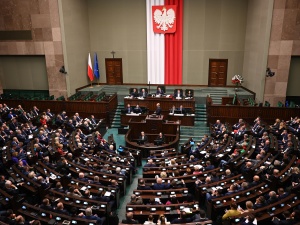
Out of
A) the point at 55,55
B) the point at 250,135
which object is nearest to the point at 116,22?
the point at 55,55

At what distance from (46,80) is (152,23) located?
9.10m

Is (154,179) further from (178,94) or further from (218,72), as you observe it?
(218,72)

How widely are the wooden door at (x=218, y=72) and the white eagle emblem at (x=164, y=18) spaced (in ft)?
13.7

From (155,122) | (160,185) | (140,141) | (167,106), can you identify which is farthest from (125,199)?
(167,106)

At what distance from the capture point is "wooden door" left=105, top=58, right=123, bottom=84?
863 inches

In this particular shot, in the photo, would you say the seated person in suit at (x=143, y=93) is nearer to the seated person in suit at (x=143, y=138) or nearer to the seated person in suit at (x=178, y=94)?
the seated person in suit at (x=178, y=94)

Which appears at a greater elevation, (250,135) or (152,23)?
(152,23)

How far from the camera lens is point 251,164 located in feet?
31.4

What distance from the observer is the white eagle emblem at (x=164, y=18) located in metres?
20.1

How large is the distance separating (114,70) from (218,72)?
8.20 m

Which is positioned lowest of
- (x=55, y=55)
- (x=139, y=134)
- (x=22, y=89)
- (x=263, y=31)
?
(x=139, y=134)

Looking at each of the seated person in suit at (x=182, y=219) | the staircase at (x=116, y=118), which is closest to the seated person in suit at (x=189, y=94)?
the staircase at (x=116, y=118)

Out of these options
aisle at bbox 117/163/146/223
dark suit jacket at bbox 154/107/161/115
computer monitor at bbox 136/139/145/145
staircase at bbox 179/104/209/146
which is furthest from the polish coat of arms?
aisle at bbox 117/163/146/223

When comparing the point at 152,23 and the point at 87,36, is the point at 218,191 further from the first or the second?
the point at 87,36
